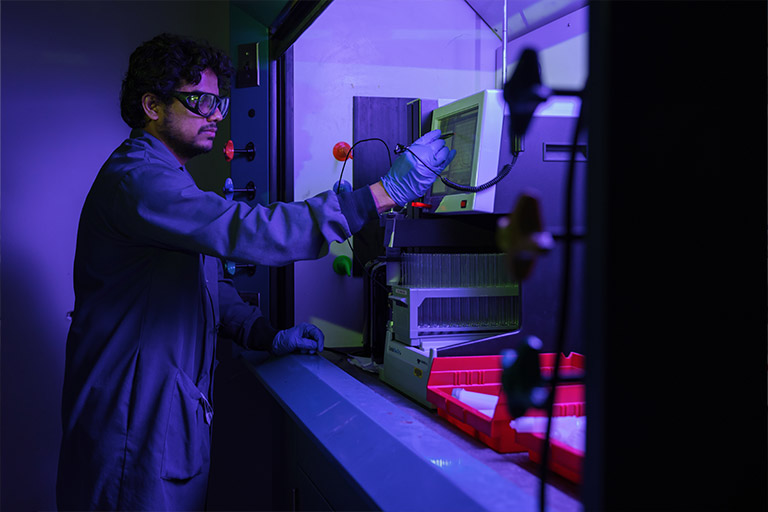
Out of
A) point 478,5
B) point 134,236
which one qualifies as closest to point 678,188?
point 134,236

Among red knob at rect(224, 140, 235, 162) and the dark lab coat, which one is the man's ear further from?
red knob at rect(224, 140, 235, 162)

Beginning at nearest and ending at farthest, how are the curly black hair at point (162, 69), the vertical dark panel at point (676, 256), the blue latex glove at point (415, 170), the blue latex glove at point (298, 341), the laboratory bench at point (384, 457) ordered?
1. the vertical dark panel at point (676, 256)
2. the laboratory bench at point (384, 457)
3. the blue latex glove at point (415, 170)
4. the curly black hair at point (162, 69)
5. the blue latex glove at point (298, 341)

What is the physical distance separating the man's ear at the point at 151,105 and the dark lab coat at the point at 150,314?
0.12 meters

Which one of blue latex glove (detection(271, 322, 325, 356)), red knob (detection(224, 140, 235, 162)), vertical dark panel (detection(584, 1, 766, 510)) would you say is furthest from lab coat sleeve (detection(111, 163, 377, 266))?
vertical dark panel (detection(584, 1, 766, 510))

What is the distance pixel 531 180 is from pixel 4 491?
2258 mm

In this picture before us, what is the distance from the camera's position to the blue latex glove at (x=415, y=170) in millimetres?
1445

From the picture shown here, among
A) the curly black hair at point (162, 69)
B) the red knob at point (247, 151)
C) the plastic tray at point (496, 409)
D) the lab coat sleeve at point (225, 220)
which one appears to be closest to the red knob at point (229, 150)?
the red knob at point (247, 151)

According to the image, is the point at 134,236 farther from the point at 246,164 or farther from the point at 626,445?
the point at 626,445

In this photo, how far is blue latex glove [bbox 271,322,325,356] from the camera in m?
→ 1.91

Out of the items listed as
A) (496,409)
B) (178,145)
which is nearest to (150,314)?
(178,145)

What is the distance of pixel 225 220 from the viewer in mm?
1324

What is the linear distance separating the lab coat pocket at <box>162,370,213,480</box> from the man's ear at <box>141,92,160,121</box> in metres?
0.74

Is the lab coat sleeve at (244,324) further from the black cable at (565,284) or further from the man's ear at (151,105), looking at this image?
the black cable at (565,284)

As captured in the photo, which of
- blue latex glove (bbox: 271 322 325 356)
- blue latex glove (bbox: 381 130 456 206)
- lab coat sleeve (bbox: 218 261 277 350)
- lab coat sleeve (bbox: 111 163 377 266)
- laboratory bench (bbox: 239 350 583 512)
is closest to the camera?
laboratory bench (bbox: 239 350 583 512)
